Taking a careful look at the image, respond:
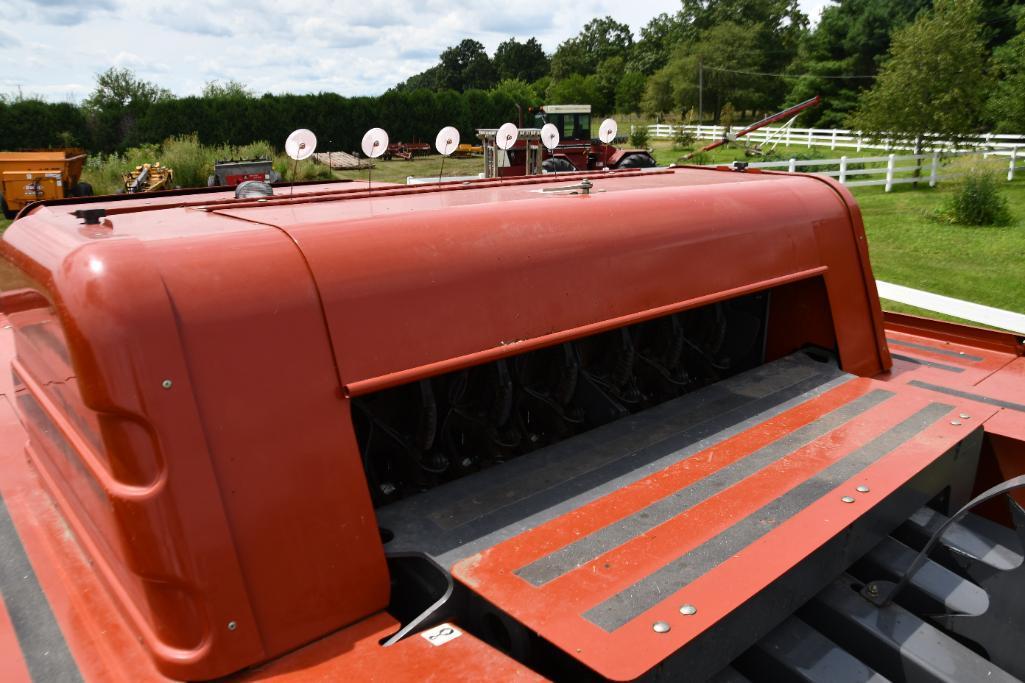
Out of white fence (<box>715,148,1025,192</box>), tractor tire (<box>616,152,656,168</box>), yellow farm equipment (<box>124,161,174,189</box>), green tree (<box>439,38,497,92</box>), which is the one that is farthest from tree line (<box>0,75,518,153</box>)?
green tree (<box>439,38,497,92</box>)

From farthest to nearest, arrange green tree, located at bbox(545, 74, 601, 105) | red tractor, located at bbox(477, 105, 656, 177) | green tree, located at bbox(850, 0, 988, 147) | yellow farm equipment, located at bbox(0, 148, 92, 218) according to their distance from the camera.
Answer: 1. green tree, located at bbox(545, 74, 601, 105)
2. red tractor, located at bbox(477, 105, 656, 177)
3. green tree, located at bbox(850, 0, 988, 147)
4. yellow farm equipment, located at bbox(0, 148, 92, 218)

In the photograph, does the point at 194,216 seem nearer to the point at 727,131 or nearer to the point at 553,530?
the point at 553,530

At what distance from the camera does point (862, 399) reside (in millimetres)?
2748

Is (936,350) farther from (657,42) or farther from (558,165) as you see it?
(657,42)

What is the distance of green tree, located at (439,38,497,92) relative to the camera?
297 ft

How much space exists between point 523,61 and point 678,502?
3758 inches

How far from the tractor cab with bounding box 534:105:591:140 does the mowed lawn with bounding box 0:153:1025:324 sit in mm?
8014

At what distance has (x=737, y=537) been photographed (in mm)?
1874

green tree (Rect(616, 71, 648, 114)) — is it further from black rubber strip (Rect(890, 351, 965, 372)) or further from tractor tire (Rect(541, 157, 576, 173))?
black rubber strip (Rect(890, 351, 965, 372))

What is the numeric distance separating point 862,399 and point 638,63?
2915 inches

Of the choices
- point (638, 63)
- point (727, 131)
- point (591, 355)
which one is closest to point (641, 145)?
point (727, 131)

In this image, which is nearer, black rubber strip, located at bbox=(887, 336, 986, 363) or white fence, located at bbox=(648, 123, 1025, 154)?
black rubber strip, located at bbox=(887, 336, 986, 363)

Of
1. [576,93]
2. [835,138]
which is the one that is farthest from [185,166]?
[576,93]

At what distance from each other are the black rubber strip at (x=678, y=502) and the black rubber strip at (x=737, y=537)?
14 cm
